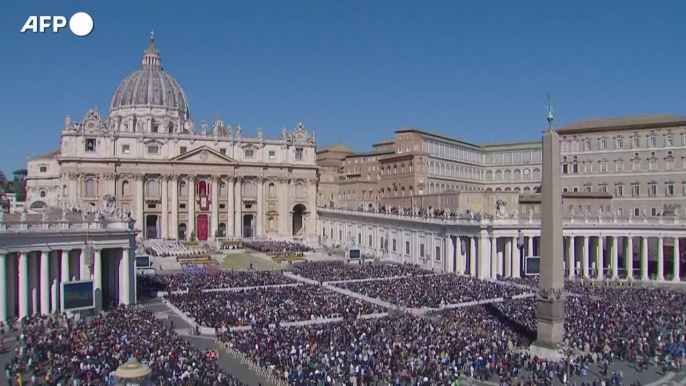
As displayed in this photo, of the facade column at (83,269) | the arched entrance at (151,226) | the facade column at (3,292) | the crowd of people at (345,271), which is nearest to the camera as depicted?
the facade column at (3,292)

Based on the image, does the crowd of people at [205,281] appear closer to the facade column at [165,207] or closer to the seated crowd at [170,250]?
the seated crowd at [170,250]

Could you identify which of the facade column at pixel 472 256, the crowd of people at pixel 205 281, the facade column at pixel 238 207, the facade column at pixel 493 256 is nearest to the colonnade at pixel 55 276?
the crowd of people at pixel 205 281

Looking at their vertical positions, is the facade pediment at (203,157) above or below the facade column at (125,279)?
above

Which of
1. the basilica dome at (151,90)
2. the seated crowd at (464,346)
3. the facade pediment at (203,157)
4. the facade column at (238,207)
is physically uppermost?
the basilica dome at (151,90)

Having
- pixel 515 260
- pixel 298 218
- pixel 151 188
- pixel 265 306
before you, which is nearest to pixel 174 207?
pixel 151 188

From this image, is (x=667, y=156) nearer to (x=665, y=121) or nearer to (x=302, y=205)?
(x=665, y=121)

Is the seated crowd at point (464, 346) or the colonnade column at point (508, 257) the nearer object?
the seated crowd at point (464, 346)
